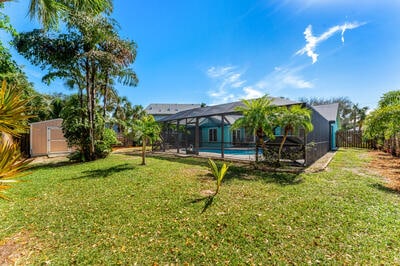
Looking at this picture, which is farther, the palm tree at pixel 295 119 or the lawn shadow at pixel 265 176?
the palm tree at pixel 295 119

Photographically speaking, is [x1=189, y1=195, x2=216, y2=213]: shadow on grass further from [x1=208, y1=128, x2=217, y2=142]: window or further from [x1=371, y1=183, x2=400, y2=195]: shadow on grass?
[x1=208, y1=128, x2=217, y2=142]: window

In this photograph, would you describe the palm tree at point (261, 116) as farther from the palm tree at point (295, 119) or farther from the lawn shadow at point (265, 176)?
the lawn shadow at point (265, 176)

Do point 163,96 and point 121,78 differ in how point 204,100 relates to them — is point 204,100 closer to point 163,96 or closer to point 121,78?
point 163,96

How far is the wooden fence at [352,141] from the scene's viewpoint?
16.9m

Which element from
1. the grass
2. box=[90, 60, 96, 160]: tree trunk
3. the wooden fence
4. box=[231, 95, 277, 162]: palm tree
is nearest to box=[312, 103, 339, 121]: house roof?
the wooden fence

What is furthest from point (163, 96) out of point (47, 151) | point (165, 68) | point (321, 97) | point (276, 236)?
point (276, 236)

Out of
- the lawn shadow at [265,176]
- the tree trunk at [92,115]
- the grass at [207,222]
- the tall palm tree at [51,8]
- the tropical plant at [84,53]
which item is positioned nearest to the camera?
the grass at [207,222]

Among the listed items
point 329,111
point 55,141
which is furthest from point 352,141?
point 55,141

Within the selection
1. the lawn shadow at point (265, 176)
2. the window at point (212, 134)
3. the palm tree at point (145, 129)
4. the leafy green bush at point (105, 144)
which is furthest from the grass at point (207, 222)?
the window at point (212, 134)

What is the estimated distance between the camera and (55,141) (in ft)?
47.9

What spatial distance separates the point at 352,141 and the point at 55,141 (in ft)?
90.9

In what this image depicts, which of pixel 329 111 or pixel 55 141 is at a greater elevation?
pixel 329 111

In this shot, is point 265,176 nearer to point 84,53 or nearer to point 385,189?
point 385,189

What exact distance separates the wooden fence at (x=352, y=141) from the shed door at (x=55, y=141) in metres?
26.5
